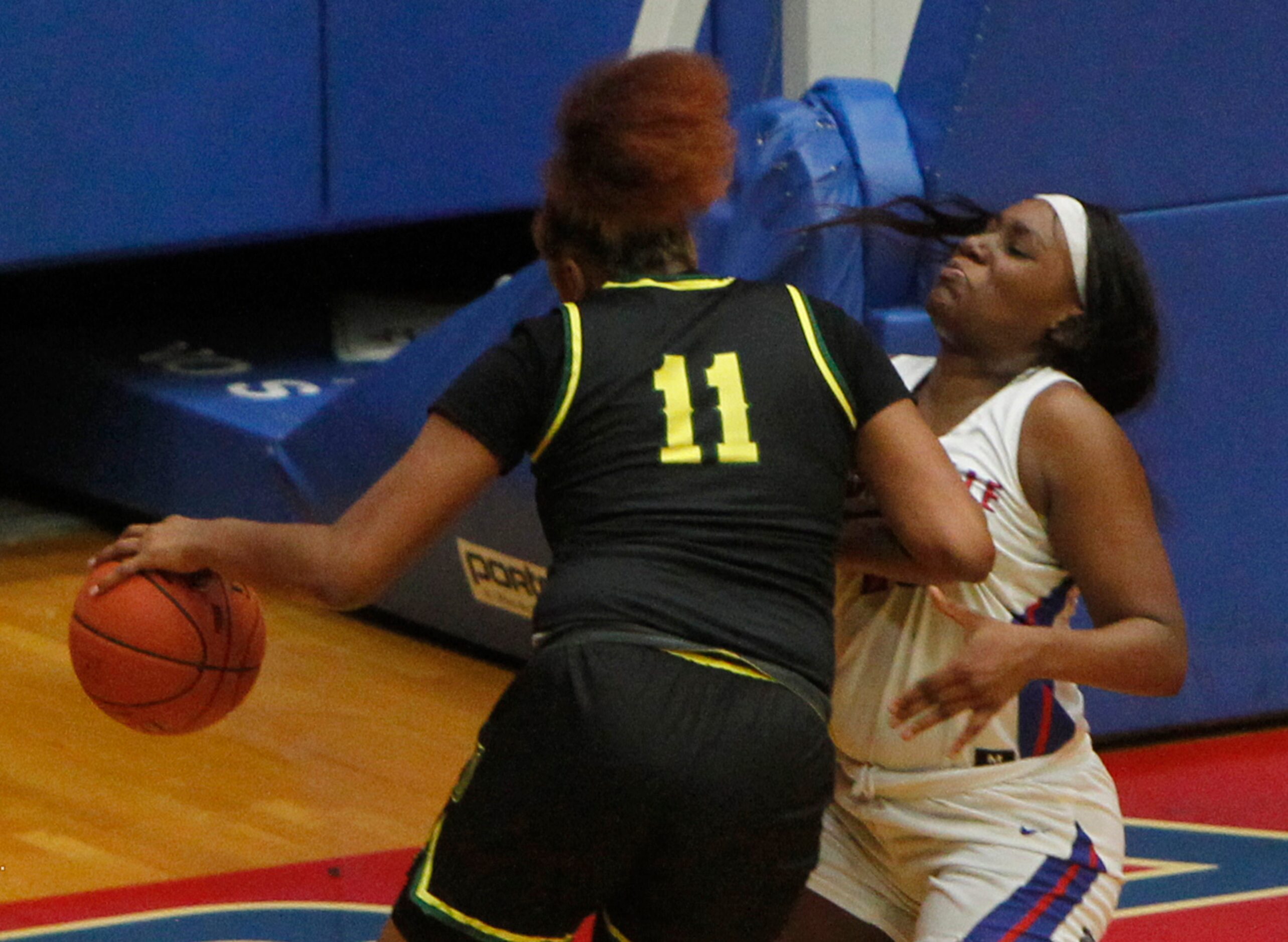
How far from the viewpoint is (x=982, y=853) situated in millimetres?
2500

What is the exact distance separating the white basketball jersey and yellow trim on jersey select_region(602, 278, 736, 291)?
485mm

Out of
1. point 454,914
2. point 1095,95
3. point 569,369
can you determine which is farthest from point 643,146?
point 1095,95

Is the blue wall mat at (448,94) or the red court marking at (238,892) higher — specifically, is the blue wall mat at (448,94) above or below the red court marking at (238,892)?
above

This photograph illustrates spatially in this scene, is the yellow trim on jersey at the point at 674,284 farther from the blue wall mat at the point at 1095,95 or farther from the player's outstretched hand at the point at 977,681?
the blue wall mat at the point at 1095,95

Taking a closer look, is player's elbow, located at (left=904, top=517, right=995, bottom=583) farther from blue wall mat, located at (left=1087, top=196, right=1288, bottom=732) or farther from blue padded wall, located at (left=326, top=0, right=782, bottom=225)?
blue padded wall, located at (left=326, top=0, right=782, bottom=225)

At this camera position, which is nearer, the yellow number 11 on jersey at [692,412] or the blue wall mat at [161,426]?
the yellow number 11 on jersey at [692,412]

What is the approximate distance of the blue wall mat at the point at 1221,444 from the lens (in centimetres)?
434

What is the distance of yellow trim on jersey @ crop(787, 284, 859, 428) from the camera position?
7.39ft

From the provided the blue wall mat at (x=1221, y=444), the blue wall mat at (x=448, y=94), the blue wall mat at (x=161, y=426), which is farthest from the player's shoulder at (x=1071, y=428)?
the blue wall mat at (x=448, y=94)

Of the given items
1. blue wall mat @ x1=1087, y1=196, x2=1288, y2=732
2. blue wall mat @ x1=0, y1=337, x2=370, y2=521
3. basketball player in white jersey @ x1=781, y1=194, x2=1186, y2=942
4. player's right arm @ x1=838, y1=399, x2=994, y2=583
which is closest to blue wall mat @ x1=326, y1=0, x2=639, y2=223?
blue wall mat @ x1=0, y1=337, x2=370, y2=521

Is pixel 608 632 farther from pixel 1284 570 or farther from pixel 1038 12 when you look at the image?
pixel 1284 570

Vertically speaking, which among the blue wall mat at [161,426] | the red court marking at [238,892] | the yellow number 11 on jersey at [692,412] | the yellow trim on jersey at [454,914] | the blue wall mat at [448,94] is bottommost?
the blue wall mat at [161,426]

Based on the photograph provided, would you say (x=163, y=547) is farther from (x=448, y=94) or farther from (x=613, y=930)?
(x=448, y=94)

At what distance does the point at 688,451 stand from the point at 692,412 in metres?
0.05
